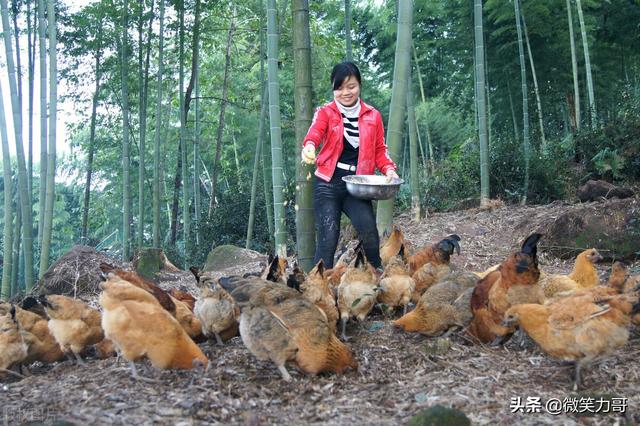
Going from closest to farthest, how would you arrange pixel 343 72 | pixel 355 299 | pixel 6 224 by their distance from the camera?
1. pixel 355 299
2. pixel 343 72
3. pixel 6 224

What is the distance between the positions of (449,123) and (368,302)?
17427mm

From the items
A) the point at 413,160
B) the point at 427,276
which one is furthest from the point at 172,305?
the point at 413,160

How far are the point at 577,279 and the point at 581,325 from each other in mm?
1506

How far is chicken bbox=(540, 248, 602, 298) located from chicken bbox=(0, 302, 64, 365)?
356 cm

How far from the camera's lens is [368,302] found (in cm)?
446

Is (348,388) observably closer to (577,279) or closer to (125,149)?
(577,279)

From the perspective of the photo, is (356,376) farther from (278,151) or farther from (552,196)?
(552,196)

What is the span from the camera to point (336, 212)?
4.88 metres

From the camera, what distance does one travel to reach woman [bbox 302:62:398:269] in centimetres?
478

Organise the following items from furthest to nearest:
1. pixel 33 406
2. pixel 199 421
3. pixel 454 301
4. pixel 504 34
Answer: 1. pixel 504 34
2. pixel 454 301
3. pixel 33 406
4. pixel 199 421

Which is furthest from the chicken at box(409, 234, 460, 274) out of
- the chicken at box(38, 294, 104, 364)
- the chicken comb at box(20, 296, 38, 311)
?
the chicken comb at box(20, 296, 38, 311)

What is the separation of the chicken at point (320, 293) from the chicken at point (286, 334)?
584mm

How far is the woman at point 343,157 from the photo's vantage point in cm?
478

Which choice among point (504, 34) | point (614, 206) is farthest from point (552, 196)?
point (504, 34)
